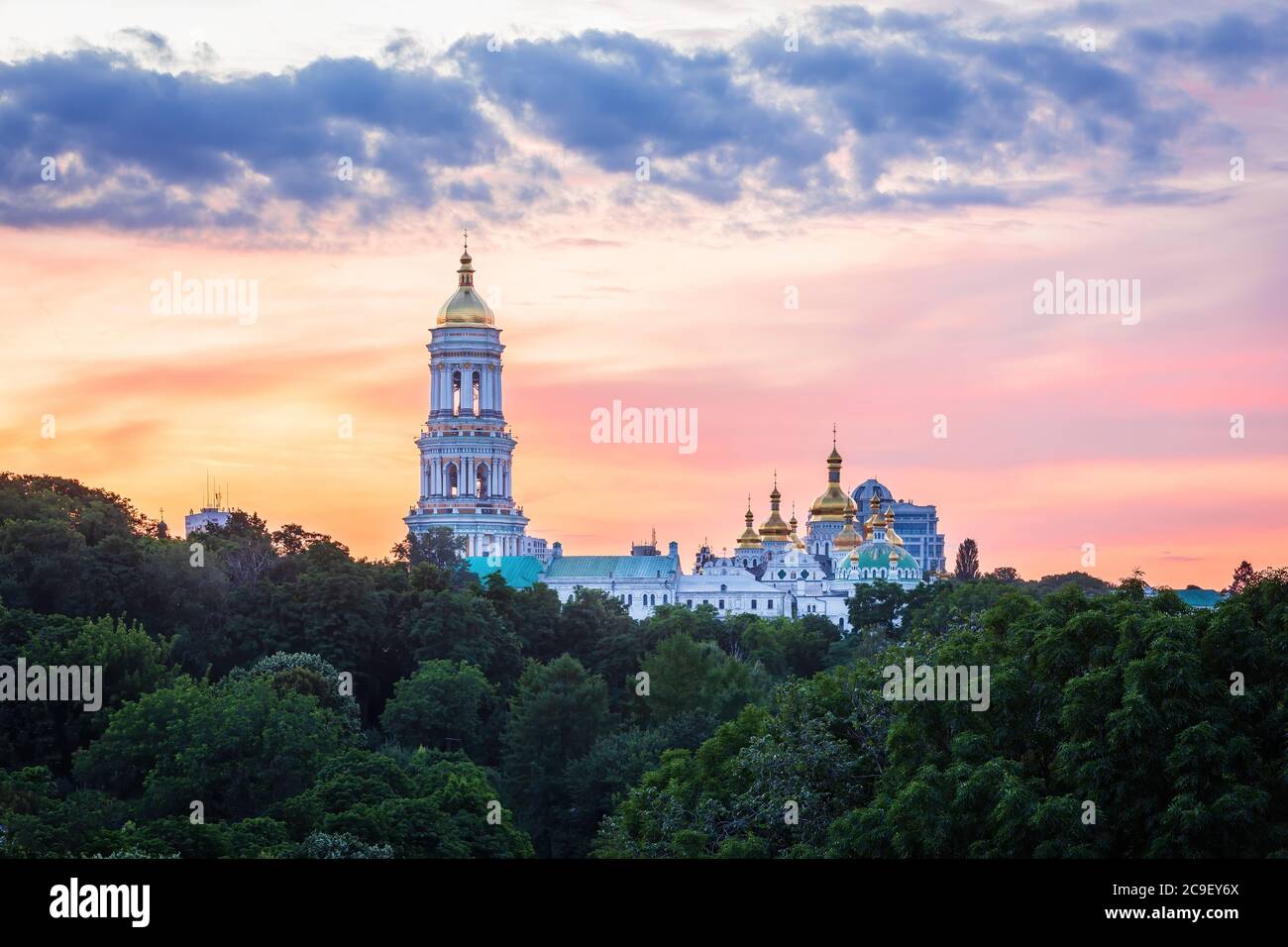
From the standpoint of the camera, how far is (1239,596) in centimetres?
3681

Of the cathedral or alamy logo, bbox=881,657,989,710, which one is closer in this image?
alamy logo, bbox=881,657,989,710

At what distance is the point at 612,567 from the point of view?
18262 centimetres

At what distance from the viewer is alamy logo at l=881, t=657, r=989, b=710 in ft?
121

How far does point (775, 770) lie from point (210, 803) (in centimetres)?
A: 1690

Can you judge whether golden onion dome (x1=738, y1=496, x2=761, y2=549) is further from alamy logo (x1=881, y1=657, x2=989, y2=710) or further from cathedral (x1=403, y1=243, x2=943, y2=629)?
alamy logo (x1=881, y1=657, x2=989, y2=710)

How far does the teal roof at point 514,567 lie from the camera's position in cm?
16475

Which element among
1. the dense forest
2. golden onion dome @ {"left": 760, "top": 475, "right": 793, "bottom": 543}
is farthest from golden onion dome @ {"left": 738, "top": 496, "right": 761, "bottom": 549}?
the dense forest

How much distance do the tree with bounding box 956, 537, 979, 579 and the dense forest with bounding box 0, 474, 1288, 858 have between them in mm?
100111
